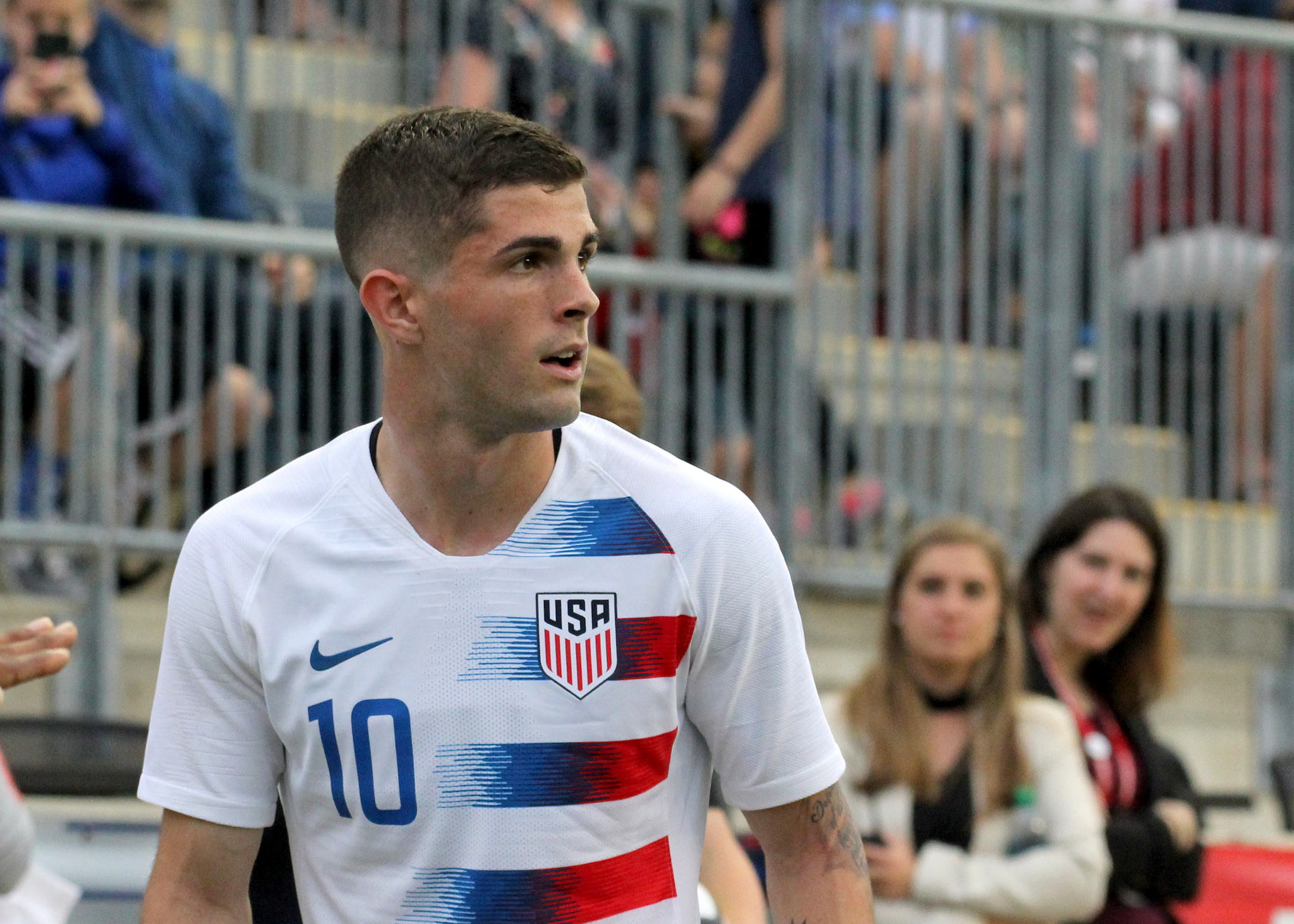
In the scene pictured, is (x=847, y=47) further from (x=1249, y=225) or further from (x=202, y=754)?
(x=202, y=754)

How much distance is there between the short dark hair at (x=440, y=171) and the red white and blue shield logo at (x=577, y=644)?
54 cm

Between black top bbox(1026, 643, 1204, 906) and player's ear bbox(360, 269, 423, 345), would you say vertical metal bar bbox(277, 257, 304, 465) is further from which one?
player's ear bbox(360, 269, 423, 345)

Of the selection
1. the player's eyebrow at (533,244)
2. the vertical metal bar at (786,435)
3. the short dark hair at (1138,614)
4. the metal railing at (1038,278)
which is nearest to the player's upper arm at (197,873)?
the player's eyebrow at (533,244)

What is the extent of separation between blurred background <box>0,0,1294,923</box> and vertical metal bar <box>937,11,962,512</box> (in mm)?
14

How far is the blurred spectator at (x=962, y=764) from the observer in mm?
5199

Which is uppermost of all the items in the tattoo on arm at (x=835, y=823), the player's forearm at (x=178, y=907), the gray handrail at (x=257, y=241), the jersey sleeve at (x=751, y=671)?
the gray handrail at (x=257, y=241)

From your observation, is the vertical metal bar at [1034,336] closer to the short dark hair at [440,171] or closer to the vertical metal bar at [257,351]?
the vertical metal bar at [257,351]

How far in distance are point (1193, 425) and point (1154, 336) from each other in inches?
15.0

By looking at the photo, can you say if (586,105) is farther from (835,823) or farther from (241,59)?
(835,823)

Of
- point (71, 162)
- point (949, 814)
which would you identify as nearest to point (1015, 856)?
point (949, 814)

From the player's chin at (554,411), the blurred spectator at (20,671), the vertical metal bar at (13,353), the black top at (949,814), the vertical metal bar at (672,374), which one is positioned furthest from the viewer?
the vertical metal bar at (672,374)

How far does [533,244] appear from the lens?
9.09ft

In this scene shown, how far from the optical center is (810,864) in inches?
117

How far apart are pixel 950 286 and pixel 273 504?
15.4 feet
